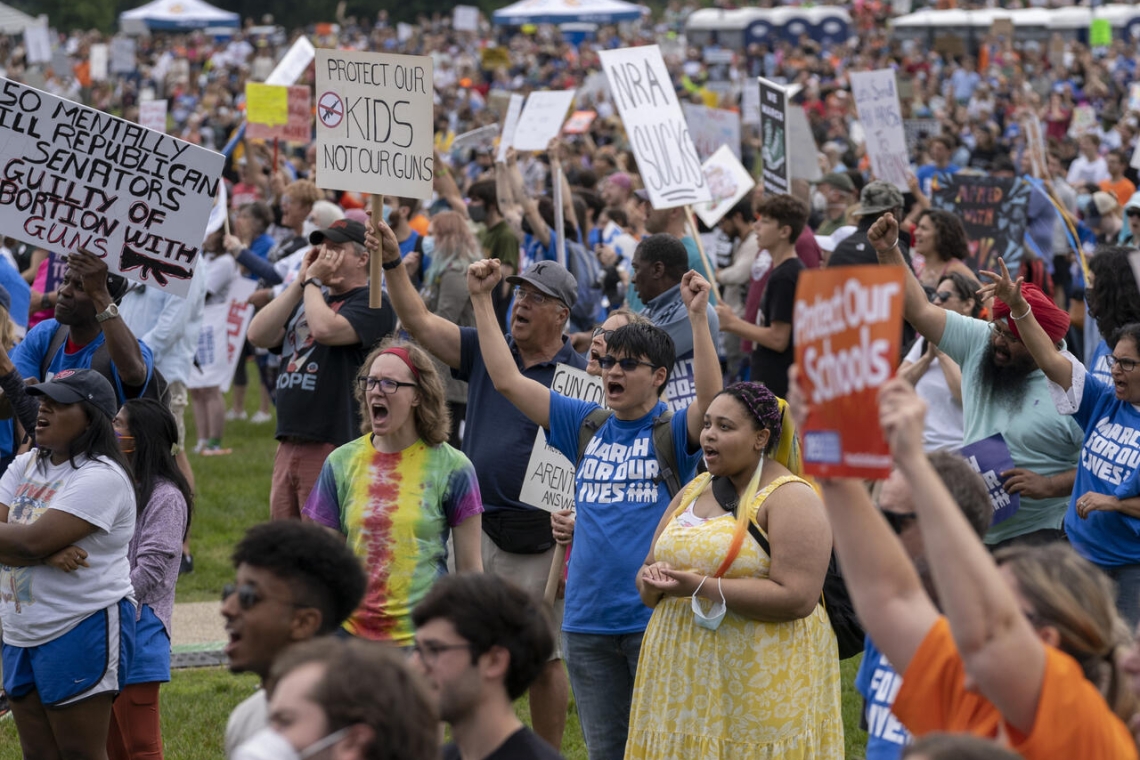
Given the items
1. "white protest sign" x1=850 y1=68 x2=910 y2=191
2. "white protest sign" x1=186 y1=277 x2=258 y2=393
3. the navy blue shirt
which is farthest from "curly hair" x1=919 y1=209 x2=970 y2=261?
"white protest sign" x1=186 y1=277 x2=258 y2=393

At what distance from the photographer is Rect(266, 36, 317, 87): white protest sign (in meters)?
14.8

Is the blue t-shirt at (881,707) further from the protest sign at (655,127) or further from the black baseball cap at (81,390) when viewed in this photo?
the protest sign at (655,127)

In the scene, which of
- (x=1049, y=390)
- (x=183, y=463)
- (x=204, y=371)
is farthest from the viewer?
(x=204, y=371)

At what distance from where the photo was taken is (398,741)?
2.73m

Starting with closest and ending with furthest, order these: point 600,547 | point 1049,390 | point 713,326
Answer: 1. point 600,547
2. point 1049,390
3. point 713,326

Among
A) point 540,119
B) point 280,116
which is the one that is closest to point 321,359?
point 540,119

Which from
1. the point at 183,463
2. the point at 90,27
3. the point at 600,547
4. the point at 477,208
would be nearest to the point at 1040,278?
the point at 477,208

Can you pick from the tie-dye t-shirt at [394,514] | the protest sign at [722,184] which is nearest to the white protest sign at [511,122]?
the protest sign at [722,184]

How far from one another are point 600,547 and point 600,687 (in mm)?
500

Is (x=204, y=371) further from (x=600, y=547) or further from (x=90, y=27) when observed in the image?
(x=90, y=27)

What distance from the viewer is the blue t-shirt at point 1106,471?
535 centimetres

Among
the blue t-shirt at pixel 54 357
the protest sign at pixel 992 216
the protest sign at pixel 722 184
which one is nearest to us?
the blue t-shirt at pixel 54 357

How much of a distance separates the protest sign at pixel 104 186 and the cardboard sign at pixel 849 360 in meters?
4.23

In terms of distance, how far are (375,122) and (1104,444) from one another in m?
3.35
